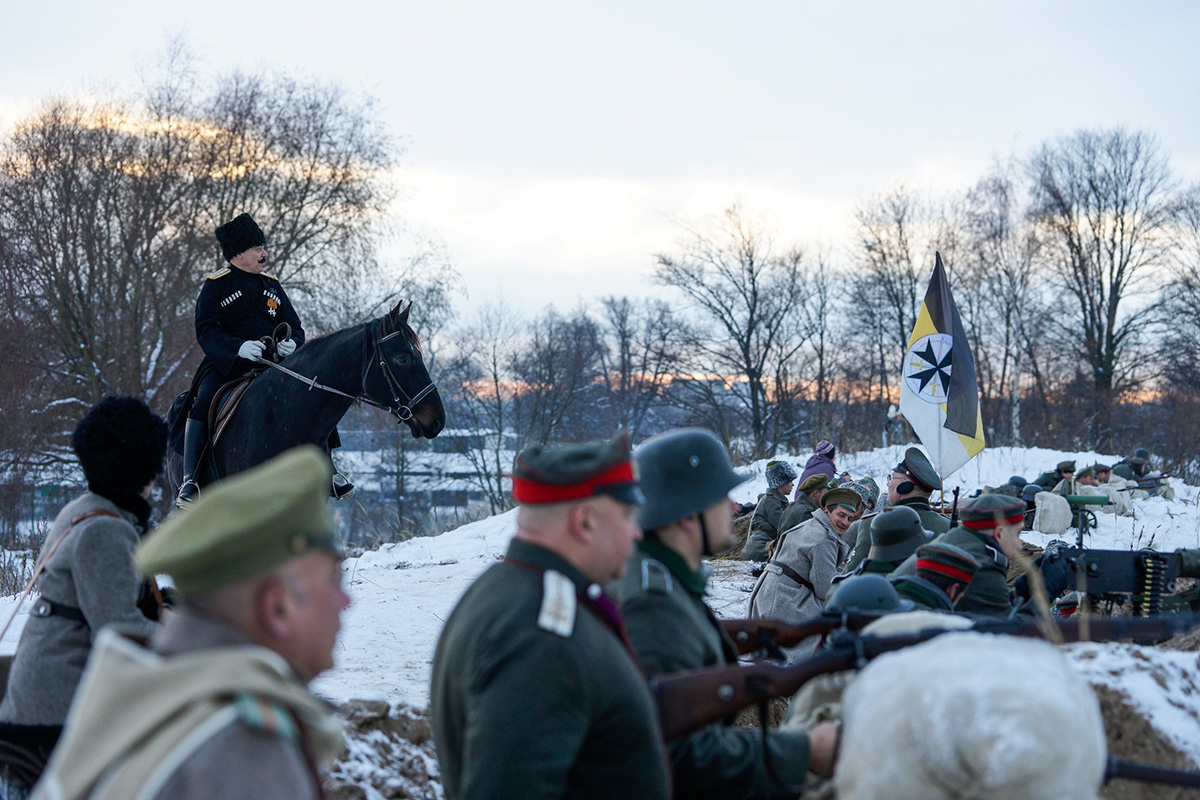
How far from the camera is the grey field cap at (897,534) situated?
5.54 metres

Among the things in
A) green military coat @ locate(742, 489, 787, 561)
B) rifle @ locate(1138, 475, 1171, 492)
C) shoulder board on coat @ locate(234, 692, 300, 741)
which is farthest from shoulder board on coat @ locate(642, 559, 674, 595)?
rifle @ locate(1138, 475, 1171, 492)

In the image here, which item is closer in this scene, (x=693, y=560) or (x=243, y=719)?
(x=243, y=719)

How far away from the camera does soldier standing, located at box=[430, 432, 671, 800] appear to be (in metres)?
2.08

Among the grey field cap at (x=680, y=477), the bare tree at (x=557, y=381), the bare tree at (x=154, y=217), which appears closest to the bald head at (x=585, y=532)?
the grey field cap at (x=680, y=477)

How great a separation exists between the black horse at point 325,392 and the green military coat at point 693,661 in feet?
15.0

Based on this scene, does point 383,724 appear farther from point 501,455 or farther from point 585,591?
point 501,455

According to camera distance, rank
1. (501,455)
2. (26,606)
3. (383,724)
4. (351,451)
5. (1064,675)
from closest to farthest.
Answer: (1064,675), (383,724), (26,606), (351,451), (501,455)

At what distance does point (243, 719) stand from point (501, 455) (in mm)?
44099

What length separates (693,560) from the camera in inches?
113

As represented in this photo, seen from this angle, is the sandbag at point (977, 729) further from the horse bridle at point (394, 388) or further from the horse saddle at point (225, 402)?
the horse saddle at point (225, 402)

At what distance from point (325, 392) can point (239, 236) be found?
1425 millimetres

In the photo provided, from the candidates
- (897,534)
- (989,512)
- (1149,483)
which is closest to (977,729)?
(989,512)

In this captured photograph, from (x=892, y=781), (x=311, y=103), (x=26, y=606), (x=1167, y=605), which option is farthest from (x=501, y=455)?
(x=892, y=781)

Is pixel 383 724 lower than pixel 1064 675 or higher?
lower
